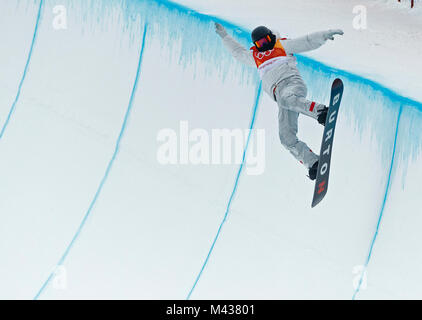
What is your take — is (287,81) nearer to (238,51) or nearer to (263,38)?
(263,38)

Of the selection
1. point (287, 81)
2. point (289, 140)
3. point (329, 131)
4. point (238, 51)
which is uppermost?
point (238, 51)

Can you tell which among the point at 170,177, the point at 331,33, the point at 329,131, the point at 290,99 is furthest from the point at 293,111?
the point at 170,177

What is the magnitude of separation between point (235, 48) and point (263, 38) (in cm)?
43

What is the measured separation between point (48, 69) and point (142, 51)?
2.94 ft

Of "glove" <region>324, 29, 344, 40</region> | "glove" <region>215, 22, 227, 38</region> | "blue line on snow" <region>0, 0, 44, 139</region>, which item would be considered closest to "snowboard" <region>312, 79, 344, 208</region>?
"glove" <region>324, 29, 344, 40</region>

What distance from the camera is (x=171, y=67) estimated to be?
4602mm

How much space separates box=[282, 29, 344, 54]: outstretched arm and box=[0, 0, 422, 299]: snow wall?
0.36 m

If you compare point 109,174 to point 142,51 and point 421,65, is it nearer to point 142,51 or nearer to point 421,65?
point 142,51

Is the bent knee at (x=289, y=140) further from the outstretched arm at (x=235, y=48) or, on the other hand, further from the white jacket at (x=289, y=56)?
the outstretched arm at (x=235, y=48)

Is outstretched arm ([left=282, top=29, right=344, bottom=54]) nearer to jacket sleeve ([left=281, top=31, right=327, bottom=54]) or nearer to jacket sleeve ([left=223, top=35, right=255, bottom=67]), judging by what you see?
jacket sleeve ([left=281, top=31, right=327, bottom=54])

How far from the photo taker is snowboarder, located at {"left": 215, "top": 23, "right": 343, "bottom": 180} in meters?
3.59

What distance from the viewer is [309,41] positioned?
11.7 ft

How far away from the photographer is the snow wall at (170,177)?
398 centimetres
